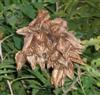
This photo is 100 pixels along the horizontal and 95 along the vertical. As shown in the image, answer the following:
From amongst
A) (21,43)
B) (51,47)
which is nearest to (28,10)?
(21,43)

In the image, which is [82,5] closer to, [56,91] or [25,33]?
[56,91]

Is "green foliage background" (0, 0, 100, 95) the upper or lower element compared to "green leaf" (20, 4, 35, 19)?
lower

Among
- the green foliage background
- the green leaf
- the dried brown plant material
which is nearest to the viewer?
the dried brown plant material

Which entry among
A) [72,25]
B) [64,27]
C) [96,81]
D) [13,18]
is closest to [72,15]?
[72,25]

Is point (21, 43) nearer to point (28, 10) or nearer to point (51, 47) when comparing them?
point (28, 10)

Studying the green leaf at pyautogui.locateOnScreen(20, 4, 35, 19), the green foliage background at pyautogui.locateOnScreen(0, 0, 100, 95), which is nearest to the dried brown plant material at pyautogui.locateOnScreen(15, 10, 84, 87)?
the green foliage background at pyautogui.locateOnScreen(0, 0, 100, 95)

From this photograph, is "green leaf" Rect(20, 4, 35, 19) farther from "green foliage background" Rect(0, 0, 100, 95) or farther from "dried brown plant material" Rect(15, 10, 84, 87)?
"dried brown plant material" Rect(15, 10, 84, 87)
